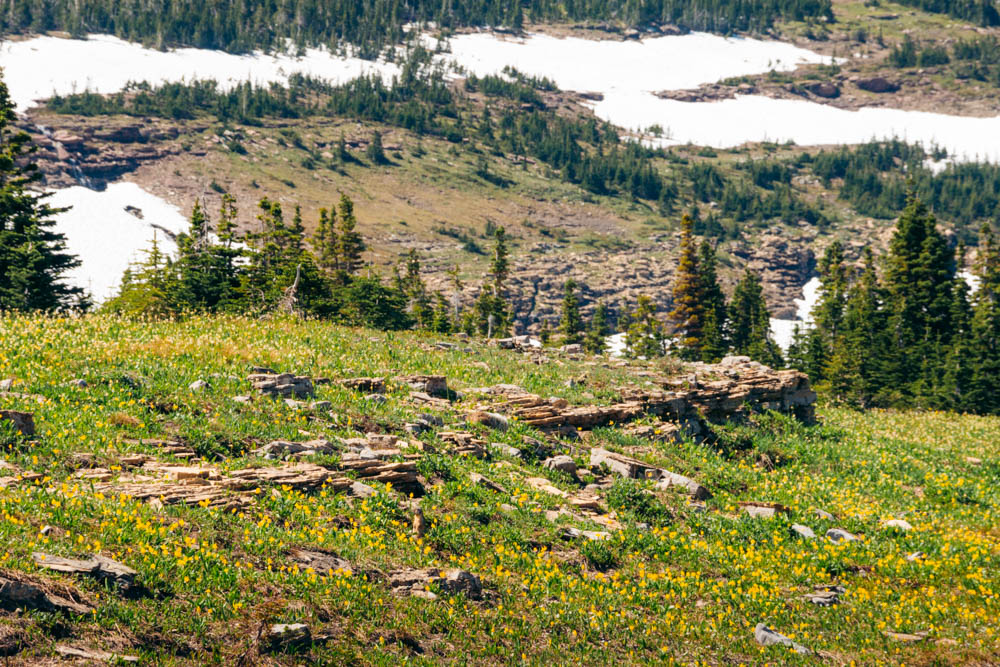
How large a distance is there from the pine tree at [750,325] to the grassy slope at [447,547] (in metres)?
72.4

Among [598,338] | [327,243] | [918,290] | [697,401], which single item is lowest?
[598,338]

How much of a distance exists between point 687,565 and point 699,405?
475 inches

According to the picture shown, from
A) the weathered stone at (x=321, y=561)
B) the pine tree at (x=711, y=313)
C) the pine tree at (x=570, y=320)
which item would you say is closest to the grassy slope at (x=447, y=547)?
the weathered stone at (x=321, y=561)

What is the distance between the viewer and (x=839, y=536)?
54.9ft

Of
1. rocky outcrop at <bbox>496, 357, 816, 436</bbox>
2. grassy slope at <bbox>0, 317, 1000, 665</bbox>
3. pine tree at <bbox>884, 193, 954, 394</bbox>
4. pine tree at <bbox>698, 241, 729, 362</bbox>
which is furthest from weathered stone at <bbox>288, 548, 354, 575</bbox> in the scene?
pine tree at <bbox>698, 241, 729, 362</bbox>

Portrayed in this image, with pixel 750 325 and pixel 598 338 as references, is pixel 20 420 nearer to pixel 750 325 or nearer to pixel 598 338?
pixel 598 338

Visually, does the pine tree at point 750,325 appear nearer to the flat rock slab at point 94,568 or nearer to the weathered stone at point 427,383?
the weathered stone at point 427,383

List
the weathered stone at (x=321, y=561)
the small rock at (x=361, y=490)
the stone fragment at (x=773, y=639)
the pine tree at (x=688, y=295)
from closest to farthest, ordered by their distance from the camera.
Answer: the weathered stone at (x=321, y=561), the stone fragment at (x=773, y=639), the small rock at (x=361, y=490), the pine tree at (x=688, y=295)

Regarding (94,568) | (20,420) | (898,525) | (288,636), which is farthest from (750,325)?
(94,568)

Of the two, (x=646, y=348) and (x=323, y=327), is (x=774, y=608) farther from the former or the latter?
(x=646, y=348)

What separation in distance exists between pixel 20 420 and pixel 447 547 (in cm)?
716

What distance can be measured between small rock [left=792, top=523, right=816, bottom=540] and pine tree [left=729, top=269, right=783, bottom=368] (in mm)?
78950

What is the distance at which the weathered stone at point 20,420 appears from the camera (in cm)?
1249

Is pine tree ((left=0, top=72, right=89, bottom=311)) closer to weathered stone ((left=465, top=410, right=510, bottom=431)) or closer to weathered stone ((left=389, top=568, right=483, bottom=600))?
weathered stone ((left=465, top=410, right=510, bottom=431))
